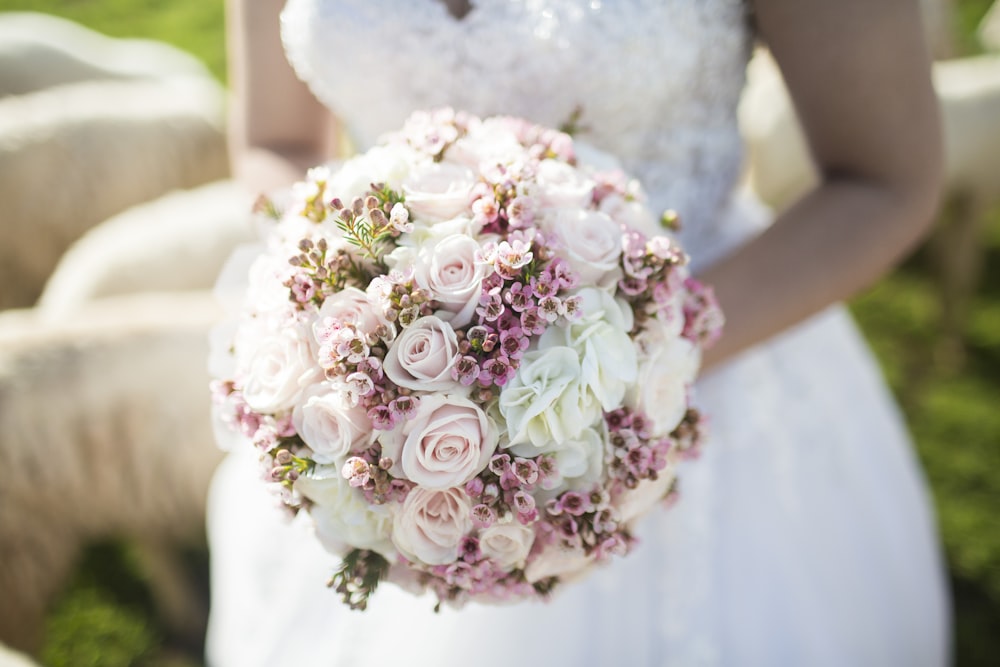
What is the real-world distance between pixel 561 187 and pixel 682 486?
0.67 m

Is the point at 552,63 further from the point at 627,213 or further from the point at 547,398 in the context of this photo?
the point at 547,398

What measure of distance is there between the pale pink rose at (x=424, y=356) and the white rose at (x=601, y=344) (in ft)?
0.32

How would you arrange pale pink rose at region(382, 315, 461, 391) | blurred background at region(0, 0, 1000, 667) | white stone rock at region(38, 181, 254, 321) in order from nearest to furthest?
pale pink rose at region(382, 315, 461, 391)
blurred background at region(0, 0, 1000, 667)
white stone rock at region(38, 181, 254, 321)

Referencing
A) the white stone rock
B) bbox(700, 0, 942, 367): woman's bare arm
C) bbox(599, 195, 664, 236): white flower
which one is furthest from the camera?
the white stone rock

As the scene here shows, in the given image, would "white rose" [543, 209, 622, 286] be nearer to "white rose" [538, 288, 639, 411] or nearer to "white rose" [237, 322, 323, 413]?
"white rose" [538, 288, 639, 411]

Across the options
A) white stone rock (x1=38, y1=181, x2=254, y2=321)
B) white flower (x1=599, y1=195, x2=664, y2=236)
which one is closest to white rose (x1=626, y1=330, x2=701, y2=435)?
white flower (x1=599, y1=195, x2=664, y2=236)

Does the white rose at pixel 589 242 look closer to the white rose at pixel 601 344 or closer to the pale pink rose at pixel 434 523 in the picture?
the white rose at pixel 601 344

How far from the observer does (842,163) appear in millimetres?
1076

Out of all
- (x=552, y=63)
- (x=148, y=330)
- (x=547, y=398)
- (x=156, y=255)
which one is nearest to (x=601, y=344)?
(x=547, y=398)

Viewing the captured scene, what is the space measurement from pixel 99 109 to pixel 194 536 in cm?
234

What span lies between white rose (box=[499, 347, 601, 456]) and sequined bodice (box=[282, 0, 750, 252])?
1.29 feet

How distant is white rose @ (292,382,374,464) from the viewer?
71 centimetres

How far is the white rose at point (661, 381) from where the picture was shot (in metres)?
0.76

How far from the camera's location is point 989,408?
3008 mm
